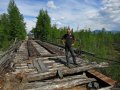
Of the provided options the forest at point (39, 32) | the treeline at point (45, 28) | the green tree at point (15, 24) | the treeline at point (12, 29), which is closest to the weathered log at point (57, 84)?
the forest at point (39, 32)

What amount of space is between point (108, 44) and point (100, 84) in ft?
276

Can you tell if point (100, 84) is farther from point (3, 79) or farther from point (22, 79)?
point (3, 79)

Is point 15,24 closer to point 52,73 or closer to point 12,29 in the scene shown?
point 12,29

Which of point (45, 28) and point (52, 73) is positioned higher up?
point (45, 28)

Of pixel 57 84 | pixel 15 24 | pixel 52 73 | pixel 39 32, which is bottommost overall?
pixel 57 84

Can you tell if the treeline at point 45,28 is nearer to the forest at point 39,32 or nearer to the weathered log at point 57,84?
the forest at point 39,32

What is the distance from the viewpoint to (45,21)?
216 feet

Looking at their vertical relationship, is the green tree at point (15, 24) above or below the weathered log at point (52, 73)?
above

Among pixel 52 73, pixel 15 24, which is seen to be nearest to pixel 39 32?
pixel 15 24

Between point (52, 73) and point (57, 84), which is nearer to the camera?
point (57, 84)

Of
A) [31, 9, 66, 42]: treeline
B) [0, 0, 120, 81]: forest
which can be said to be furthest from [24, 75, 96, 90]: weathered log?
[31, 9, 66, 42]: treeline

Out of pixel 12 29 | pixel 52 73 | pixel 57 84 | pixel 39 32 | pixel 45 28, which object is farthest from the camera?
pixel 39 32

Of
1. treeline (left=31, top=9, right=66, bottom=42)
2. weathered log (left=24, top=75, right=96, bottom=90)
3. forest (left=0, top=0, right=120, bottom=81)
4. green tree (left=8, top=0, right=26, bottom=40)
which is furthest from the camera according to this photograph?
treeline (left=31, top=9, right=66, bottom=42)

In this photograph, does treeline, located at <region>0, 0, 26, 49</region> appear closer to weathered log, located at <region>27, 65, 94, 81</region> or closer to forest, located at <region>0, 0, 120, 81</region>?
forest, located at <region>0, 0, 120, 81</region>
